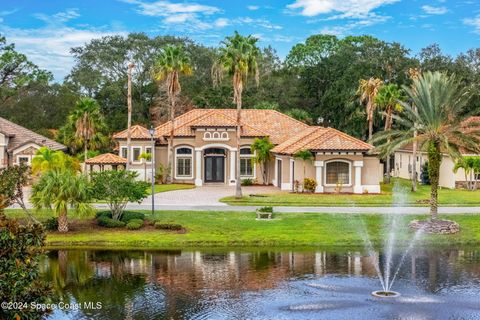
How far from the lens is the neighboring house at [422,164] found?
50594mm

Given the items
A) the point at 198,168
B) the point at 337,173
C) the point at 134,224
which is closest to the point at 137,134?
the point at 198,168

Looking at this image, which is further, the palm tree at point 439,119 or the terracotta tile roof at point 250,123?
the terracotta tile roof at point 250,123

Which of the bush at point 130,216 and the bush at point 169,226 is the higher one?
the bush at point 130,216

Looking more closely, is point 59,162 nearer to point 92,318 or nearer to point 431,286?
point 92,318

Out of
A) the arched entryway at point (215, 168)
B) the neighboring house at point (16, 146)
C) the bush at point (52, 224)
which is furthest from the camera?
the arched entryway at point (215, 168)

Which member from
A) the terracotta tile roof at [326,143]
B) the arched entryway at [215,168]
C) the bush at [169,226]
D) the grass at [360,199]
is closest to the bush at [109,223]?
the bush at [169,226]

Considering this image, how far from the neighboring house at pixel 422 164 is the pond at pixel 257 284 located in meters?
21.7

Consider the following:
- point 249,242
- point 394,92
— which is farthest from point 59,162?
point 394,92

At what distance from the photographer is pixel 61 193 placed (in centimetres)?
2886

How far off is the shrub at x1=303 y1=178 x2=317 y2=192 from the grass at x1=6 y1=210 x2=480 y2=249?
11.7 meters

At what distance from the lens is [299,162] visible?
153 ft

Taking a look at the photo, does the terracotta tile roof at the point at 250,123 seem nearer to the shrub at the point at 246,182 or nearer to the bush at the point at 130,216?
the shrub at the point at 246,182

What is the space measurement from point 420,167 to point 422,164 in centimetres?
38

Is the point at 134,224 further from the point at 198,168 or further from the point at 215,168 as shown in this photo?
the point at 215,168
